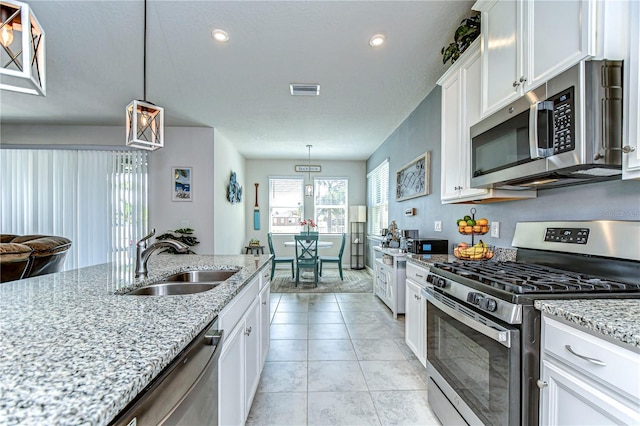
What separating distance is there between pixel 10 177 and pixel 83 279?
191 inches

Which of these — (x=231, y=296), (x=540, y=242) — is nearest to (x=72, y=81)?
(x=231, y=296)

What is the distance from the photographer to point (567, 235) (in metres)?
1.42

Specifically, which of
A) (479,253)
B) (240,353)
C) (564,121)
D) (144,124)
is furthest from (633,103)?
(144,124)

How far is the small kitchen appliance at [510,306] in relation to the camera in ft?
3.48

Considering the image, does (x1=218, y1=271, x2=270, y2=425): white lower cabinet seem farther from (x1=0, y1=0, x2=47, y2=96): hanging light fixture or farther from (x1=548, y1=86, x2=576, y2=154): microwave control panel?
(x1=548, y1=86, x2=576, y2=154): microwave control panel

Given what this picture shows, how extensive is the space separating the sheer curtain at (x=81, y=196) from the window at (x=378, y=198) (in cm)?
414

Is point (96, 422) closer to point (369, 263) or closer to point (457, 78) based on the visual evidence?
point (457, 78)

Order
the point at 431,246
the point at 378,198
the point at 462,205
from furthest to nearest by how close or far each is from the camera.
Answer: the point at 378,198
the point at 431,246
the point at 462,205

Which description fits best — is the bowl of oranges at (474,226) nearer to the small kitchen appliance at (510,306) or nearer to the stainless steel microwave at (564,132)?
the small kitchen appliance at (510,306)

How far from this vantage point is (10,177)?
4.45 metres

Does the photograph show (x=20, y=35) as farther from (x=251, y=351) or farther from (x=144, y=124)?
(x=251, y=351)

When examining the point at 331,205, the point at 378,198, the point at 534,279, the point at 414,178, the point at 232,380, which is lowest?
the point at 232,380

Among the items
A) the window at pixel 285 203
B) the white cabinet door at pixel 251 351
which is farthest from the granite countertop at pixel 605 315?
the window at pixel 285 203

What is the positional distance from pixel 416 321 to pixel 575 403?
4.68 feet
